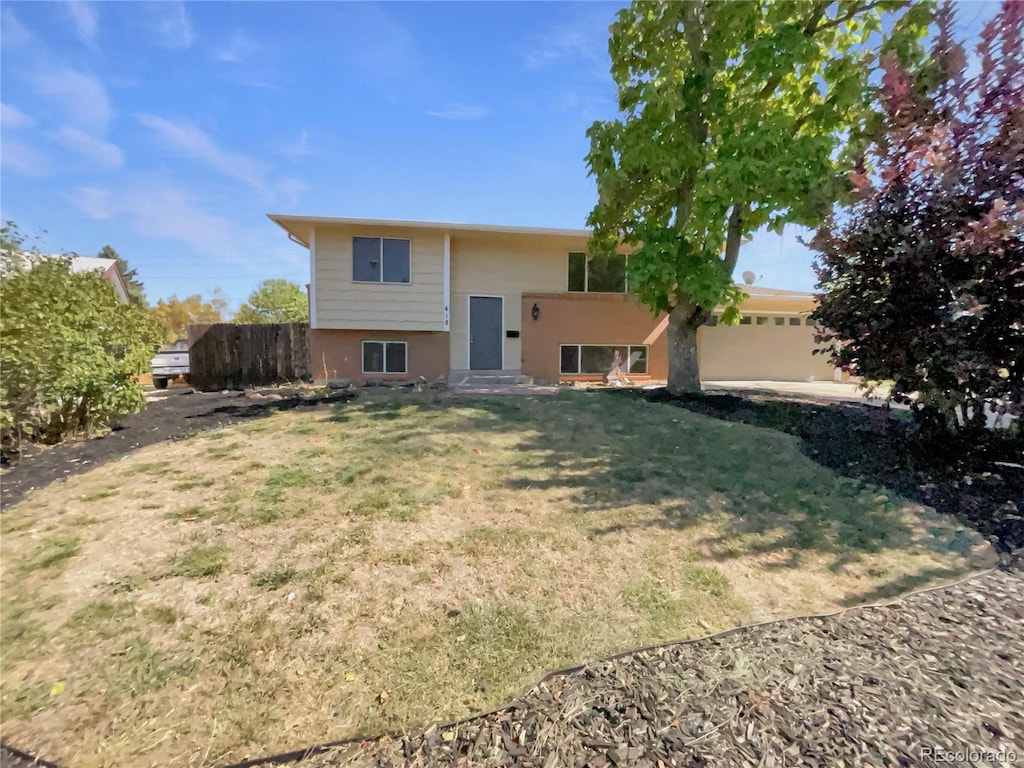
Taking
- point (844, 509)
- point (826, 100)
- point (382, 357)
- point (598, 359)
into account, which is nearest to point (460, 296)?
point (382, 357)

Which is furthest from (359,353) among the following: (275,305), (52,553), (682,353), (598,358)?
(275,305)

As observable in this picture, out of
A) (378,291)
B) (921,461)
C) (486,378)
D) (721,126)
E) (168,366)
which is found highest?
(721,126)

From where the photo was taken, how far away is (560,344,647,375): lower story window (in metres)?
13.8

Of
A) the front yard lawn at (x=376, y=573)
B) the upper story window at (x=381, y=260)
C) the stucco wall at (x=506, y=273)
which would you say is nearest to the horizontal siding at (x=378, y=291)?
the upper story window at (x=381, y=260)

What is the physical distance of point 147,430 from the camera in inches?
260

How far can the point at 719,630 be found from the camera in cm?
277

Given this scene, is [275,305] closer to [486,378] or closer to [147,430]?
[486,378]

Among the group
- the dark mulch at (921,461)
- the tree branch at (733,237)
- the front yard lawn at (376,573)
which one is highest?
the tree branch at (733,237)

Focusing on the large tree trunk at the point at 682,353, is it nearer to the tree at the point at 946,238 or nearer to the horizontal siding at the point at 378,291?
the tree at the point at 946,238

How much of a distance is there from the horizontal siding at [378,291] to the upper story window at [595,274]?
11.7 feet

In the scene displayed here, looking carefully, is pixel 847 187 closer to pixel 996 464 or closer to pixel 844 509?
pixel 996 464

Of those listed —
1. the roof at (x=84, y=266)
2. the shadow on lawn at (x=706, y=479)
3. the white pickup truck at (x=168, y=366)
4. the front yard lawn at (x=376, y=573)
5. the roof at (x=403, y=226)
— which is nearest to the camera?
the front yard lawn at (x=376, y=573)

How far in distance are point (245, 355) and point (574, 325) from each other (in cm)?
865

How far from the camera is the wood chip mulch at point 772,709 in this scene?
6.64 feet
